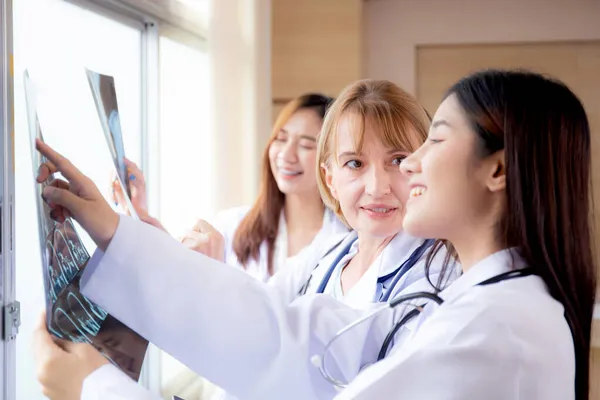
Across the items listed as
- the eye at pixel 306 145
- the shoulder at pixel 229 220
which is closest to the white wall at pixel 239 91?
the shoulder at pixel 229 220

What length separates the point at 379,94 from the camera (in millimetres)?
1272

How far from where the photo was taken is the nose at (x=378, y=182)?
122 cm

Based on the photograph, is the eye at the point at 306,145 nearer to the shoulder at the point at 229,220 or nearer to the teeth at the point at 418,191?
the shoulder at the point at 229,220

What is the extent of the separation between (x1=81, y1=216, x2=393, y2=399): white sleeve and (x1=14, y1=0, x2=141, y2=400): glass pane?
279 millimetres

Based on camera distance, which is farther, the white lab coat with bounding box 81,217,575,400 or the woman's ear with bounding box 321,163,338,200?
the woman's ear with bounding box 321,163,338,200

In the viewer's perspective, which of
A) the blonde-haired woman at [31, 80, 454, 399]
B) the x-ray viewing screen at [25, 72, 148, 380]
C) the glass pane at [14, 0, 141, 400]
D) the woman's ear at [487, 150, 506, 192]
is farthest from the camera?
the glass pane at [14, 0, 141, 400]

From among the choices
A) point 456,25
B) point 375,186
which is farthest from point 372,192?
point 456,25

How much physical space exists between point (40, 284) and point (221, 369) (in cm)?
68

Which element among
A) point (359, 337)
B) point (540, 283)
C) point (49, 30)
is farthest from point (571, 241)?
point (49, 30)

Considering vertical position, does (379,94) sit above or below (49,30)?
below

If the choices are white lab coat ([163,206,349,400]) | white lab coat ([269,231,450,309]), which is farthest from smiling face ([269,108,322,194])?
white lab coat ([269,231,450,309])

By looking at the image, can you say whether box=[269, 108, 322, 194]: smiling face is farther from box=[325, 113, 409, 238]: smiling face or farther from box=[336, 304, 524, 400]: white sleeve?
box=[336, 304, 524, 400]: white sleeve

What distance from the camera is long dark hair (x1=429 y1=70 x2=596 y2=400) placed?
826 mm

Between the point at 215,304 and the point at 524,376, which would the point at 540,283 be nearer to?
the point at 524,376
